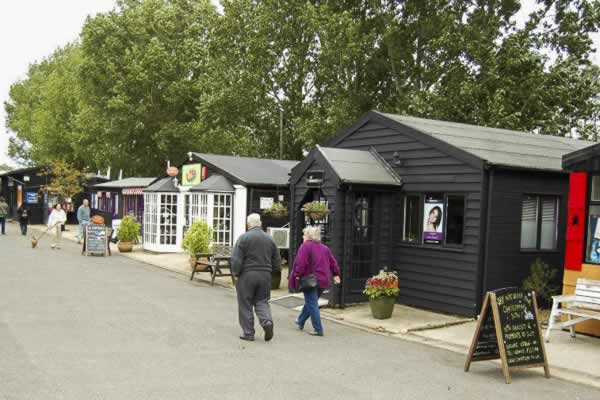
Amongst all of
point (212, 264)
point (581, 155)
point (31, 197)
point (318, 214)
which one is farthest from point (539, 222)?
point (31, 197)

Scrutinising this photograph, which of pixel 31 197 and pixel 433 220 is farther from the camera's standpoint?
pixel 31 197

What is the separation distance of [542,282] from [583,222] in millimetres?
1890

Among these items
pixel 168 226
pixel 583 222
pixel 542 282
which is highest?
pixel 583 222

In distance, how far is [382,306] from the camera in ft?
34.4

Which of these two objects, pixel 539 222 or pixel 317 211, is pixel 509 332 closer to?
pixel 539 222

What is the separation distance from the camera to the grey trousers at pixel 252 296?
853 centimetres

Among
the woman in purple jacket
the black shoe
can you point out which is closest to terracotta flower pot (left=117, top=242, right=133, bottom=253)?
the woman in purple jacket

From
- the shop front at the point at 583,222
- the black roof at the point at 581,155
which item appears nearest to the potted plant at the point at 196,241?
the shop front at the point at 583,222

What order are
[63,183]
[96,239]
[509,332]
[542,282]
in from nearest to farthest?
[509,332] < [542,282] < [96,239] < [63,183]

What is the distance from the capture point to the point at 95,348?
7.71 meters

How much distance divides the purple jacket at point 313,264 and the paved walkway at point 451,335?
1.45 m

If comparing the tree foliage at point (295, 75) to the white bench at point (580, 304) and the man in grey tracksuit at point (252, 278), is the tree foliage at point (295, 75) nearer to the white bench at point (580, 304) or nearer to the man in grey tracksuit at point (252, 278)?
the white bench at point (580, 304)

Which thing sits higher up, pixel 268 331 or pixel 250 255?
pixel 250 255

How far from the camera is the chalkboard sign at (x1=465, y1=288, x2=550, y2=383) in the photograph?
709 cm
